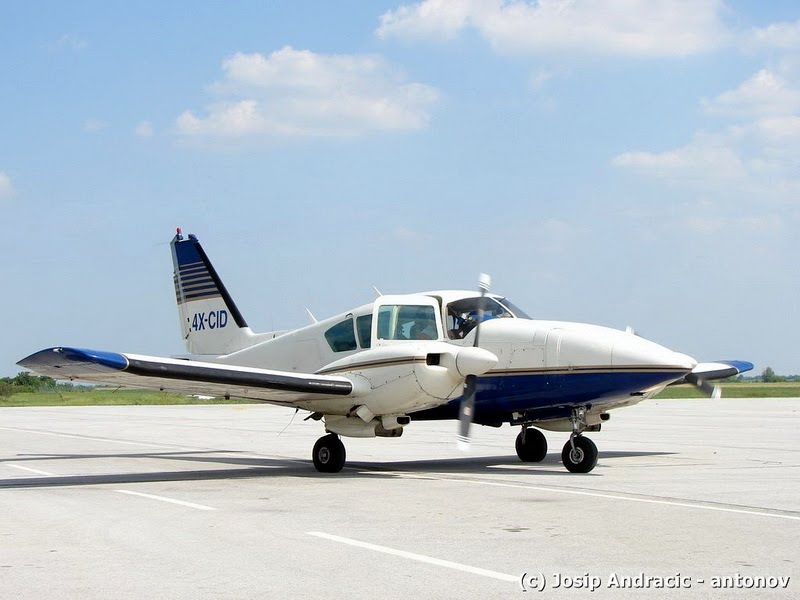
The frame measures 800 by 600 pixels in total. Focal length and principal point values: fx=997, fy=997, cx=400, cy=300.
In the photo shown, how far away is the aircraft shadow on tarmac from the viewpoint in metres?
15.2

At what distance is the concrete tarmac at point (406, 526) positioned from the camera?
686cm

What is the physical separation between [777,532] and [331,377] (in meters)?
8.25

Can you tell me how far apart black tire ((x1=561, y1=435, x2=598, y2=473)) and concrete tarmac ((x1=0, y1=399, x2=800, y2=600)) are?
319 millimetres

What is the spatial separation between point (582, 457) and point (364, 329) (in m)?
4.04

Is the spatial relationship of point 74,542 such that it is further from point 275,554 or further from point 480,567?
point 480,567

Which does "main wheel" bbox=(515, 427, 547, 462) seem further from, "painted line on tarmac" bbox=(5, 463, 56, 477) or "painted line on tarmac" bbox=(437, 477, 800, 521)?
"painted line on tarmac" bbox=(5, 463, 56, 477)

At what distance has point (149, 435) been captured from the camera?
1129 inches

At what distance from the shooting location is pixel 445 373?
49.1 ft

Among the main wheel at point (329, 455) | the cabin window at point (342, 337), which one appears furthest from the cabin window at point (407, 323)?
the main wheel at point (329, 455)

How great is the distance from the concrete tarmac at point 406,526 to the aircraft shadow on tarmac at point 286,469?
58 millimetres

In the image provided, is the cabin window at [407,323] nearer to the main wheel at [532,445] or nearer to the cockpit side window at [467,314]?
the cockpit side window at [467,314]

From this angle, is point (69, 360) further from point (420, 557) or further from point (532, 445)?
point (532, 445)

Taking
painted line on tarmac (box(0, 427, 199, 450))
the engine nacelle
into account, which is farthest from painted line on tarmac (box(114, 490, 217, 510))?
painted line on tarmac (box(0, 427, 199, 450))

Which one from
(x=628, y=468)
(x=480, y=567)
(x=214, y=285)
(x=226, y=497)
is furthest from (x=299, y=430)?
(x=480, y=567)
